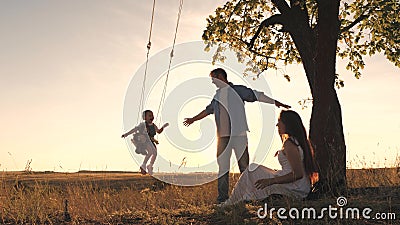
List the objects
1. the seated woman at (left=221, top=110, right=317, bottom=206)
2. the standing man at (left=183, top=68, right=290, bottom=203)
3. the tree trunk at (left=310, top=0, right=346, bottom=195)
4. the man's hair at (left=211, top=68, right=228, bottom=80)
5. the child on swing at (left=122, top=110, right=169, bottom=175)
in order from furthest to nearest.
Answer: the child on swing at (left=122, top=110, right=169, bottom=175), the tree trunk at (left=310, top=0, right=346, bottom=195), the man's hair at (left=211, top=68, right=228, bottom=80), the standing man at (left=183, top=68, right=290, bottom=203), the seated woman at (left=221, top=110, right=317, bottom=206)

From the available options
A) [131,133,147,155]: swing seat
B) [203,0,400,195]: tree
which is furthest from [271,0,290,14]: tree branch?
[131,133,147,155]: swing seat

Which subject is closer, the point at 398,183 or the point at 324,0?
the point at 398,183

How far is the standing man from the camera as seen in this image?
412 inches

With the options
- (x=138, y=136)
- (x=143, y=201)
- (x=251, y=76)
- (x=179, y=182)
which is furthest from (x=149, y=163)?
(x=143, y=201)

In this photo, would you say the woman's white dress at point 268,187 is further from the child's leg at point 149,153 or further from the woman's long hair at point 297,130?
the child's leg at point 149,153

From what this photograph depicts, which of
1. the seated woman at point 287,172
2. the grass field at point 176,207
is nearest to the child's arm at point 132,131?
the grass field at point 176,207

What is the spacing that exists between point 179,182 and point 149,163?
2.42m

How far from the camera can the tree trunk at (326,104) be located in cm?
1145

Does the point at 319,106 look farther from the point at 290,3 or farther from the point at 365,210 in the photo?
the point at 365,210

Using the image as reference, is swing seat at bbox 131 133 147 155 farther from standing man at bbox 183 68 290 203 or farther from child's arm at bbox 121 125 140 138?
standing man at bbox 183 68 290 203

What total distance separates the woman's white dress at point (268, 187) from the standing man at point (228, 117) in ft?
2.95

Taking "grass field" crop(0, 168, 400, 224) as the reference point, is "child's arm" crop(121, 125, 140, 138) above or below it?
above

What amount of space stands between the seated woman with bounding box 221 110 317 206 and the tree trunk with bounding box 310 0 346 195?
2251 mm

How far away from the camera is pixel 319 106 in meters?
11.6
